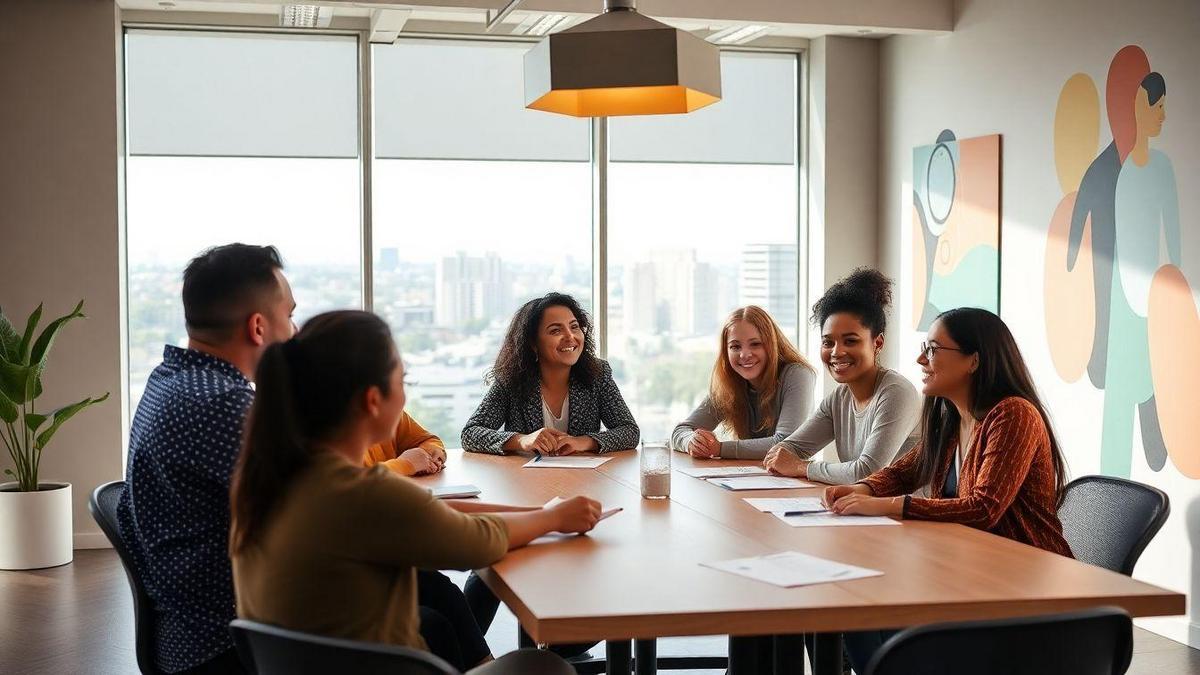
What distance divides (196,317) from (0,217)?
3897 mm

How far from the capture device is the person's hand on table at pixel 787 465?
3.53m

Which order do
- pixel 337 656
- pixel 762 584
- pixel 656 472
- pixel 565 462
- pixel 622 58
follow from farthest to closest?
1. pixel 565 462
2. pixel 656 472
3. pixel 622 58
4. pixel 762 584
5. pixel 337 656

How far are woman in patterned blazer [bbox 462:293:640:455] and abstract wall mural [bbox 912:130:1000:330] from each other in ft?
7.15

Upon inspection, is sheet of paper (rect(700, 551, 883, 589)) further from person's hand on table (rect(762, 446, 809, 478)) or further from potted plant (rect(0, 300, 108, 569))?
potted plant (rect(0, 300, 108, 569))

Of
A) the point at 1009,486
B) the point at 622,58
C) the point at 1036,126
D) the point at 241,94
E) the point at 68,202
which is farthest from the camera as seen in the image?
the point at 241,94

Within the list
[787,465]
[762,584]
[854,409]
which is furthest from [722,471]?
[762,584]

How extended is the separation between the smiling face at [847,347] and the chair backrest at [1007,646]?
6.01 feet

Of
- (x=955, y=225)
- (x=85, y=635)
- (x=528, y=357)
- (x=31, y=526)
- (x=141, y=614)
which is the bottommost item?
(x=85, y=635)

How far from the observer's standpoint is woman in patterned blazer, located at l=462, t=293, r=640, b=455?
4.25m

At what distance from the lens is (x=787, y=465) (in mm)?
3533

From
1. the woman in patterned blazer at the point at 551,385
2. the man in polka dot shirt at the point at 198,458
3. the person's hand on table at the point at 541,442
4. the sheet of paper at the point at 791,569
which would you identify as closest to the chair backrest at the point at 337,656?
the man in polka dot shirt at the point at 198,458

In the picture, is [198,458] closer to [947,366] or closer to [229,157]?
[947,366]

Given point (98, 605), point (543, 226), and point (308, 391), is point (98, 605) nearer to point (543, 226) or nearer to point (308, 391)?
point (543, 226)

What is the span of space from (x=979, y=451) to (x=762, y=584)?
0.93m
